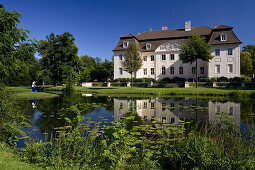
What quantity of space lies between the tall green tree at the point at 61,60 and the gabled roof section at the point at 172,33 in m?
15.6

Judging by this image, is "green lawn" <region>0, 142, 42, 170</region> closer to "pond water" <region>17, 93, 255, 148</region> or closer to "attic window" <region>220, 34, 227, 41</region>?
"pond water" <region>17, 93, 255, 148</region>

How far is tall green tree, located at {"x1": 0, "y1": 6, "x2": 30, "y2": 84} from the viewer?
4176 mm

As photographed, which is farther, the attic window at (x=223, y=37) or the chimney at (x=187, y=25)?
the chimney at (x=187, y=25)

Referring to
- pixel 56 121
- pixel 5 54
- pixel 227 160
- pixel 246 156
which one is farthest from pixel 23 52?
pixel 246 156

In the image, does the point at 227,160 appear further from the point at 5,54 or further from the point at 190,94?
the point at 190,94

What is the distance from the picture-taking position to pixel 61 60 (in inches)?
1394

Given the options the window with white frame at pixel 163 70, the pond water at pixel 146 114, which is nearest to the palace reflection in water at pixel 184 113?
the pond water at pixel 146 114

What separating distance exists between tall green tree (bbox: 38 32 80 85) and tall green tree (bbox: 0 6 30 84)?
2993 cm

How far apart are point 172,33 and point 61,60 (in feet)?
78.7

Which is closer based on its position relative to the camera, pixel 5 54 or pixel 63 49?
pixel 5 54

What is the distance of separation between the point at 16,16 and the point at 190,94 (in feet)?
65.8

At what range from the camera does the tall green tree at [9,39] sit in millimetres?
4176

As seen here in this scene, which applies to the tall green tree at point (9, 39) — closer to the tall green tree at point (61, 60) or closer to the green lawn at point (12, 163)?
the green lawn at point (12, 163)

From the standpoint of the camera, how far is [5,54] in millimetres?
4574
